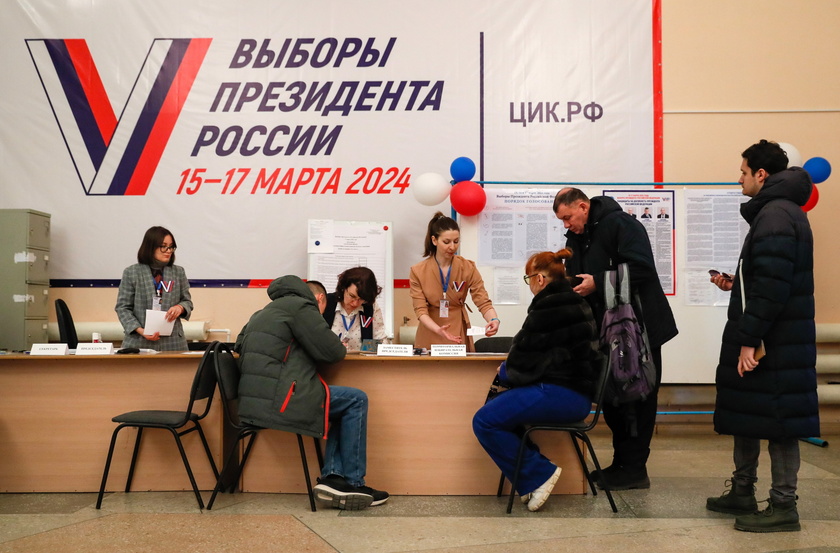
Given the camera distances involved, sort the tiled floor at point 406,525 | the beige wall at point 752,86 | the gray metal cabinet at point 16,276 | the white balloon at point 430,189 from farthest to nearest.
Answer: the beige wall at point 752,86, the gray metal cabinet at point 16,276, the white balloon at point 430,189, the tiled floor at point 406,525

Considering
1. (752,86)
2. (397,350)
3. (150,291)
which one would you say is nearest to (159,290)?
(150,291)

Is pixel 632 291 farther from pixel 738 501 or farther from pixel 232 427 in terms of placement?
pixel 232 427

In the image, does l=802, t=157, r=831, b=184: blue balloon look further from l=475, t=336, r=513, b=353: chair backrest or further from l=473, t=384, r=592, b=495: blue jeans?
l=473, t=384, r=592, b=495: blue jeans

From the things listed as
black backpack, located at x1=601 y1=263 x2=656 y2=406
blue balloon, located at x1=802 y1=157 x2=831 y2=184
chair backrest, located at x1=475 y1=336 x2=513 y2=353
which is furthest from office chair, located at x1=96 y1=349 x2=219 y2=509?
blue balloon, located at x1=802 y1=157 x2=831 y2=184

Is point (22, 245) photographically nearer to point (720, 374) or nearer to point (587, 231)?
point (587, 231)

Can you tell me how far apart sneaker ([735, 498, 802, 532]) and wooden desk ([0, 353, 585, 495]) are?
82cm

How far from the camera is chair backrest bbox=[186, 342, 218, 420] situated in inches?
130

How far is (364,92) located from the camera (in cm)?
571

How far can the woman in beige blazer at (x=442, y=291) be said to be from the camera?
430 cm

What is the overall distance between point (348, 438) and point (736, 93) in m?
4.24

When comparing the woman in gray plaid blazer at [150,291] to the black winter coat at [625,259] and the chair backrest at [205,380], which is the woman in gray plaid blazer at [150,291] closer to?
the chair backrest at [205,380]

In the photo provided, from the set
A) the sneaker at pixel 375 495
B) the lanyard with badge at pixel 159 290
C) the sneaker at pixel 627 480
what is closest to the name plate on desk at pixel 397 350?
the sneaker at pixel 375 495

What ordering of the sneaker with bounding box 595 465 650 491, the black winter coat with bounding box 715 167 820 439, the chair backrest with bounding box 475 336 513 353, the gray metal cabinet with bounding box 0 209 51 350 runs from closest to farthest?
the black winter coat with bounding box 715 167 820 439 → the sneaker with bounding box 595 465 650 491 → the chair backrest with bounding box 475 336 513 353 → the gray metal cabinet with bounding box 0 209 51 350

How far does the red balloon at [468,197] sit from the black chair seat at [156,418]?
249 centimetres
